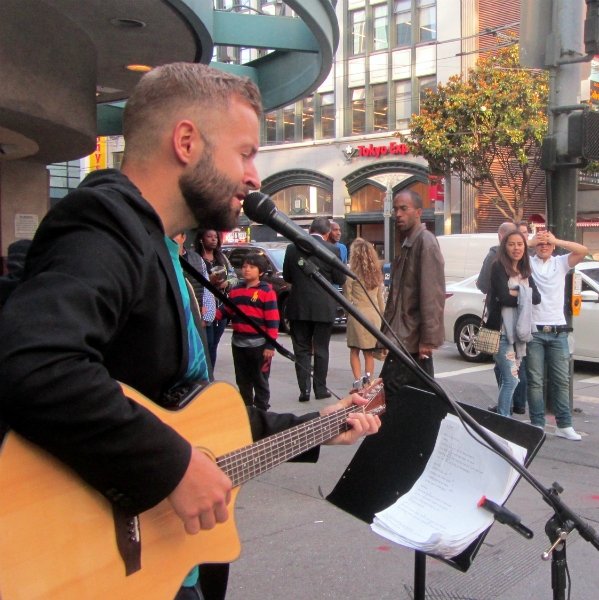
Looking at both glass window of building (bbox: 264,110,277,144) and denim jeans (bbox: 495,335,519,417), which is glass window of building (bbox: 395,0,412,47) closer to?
glass window of building (bbox: 264,110,277,144)

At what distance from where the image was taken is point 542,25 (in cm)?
658

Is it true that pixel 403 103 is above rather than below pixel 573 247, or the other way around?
above

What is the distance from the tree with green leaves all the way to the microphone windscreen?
21.4m

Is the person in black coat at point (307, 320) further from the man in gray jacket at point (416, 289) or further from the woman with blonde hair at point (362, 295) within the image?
the man in gray jacket at point (416, 289)

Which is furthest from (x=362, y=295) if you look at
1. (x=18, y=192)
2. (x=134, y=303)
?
(x=134, y=303)

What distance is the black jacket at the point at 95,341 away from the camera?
1.24 metres

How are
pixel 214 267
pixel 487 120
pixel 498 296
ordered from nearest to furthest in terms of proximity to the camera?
pixel 498 296
pixel 214 267
pixel 487 120

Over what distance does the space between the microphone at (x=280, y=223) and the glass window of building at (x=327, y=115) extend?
29501 millimetres

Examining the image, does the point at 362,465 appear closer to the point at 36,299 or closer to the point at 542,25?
the point at 36,299

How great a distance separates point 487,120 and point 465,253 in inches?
400

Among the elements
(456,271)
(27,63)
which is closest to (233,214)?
(27,63)

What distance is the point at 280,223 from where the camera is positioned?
204 centimetres

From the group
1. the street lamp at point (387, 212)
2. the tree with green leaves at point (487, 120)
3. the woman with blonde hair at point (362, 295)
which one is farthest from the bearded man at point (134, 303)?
the street lamp at point (387, 212)

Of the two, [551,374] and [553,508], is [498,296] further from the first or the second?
[553,508]
